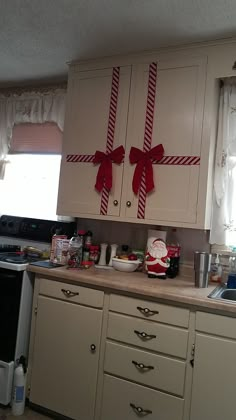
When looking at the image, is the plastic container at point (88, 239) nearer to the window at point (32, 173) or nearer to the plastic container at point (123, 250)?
the plastic container at point (123, 250)

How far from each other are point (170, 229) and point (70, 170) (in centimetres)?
81

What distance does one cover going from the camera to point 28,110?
289cm

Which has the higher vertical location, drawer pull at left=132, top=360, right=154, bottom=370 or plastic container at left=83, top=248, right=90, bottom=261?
plastic container at left=83, top=248, right=90, bottom=261

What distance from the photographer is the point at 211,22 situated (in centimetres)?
176

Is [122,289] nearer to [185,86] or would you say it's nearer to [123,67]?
[185,86]

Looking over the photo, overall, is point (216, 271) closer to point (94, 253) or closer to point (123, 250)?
point (123, 250)

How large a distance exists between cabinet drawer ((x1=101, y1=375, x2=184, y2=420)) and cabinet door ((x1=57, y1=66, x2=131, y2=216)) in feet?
3.28

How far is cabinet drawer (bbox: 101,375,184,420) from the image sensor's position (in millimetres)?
1675

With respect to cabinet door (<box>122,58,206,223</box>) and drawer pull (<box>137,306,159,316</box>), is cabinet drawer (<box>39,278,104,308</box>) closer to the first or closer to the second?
drawer pull (<box>137,306,159,316</box>)

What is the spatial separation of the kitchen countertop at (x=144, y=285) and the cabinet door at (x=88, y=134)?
42 centimetres

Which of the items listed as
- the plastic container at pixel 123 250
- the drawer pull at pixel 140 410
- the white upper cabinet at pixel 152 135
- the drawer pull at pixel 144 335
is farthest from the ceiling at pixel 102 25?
the drawer pull at pixel 140 410

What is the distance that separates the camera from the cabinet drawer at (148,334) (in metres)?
1.66

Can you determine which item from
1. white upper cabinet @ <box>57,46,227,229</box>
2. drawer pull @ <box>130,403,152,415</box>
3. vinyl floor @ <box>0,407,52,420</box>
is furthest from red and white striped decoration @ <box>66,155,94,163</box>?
vinyl floor @ <box>0,407,52,420</box>

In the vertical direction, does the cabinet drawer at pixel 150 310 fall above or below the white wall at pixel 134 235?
below
